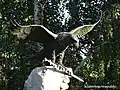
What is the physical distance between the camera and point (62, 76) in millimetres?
9805

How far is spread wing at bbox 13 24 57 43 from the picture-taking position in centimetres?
925

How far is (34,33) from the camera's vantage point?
942cm

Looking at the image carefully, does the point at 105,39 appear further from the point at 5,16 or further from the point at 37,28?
the point at 37,28

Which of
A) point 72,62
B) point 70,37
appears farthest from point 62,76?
point 72,62

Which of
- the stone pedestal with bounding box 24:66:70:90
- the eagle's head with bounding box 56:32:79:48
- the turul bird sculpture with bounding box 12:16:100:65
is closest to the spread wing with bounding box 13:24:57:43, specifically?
the turul bird sculpture with bounding box 12:16:100:65

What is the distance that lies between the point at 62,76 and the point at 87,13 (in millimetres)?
5805

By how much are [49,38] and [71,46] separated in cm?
507

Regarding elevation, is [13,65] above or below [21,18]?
below

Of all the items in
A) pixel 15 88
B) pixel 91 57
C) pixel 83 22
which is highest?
pixel 83 22

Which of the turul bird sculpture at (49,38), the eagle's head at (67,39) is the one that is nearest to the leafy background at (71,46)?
the turul bird sculpture at (49,38)

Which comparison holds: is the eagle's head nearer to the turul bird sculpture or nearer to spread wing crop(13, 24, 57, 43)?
the turul bird sculpture

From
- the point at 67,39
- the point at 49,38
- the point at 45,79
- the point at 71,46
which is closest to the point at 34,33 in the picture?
the point at 49,38

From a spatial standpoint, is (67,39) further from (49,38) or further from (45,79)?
(45,79)

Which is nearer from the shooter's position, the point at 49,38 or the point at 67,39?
the point at 67,39
